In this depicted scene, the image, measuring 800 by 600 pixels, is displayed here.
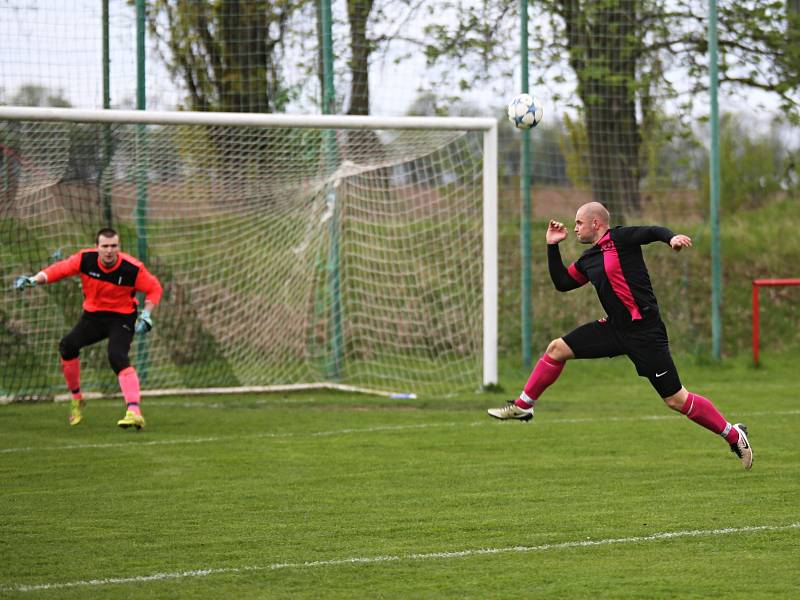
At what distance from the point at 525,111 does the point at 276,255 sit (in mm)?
5038

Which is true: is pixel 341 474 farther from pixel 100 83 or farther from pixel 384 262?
pixel 100 83

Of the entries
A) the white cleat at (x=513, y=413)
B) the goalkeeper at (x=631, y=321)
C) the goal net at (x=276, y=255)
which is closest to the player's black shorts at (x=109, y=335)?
the goal net at (x=276, y=255)

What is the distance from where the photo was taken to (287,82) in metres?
15.4

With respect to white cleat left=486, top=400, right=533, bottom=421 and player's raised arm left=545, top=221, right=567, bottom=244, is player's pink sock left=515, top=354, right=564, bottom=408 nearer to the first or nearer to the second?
white cleat left=486, top=400, right=533, bottom=421

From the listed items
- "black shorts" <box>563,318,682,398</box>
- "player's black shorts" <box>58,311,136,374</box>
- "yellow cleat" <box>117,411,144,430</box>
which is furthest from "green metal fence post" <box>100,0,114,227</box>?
"black shorts" <box>563,318,682,398</box>

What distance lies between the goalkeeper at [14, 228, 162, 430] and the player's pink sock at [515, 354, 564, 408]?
4.13 m

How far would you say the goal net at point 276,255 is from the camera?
45.7 ft

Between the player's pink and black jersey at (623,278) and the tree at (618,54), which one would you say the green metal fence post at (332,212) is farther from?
the player's pink and black jersey at (623,278)

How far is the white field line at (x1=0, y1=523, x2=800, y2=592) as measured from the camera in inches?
221

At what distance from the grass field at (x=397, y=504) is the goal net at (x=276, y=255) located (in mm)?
1916

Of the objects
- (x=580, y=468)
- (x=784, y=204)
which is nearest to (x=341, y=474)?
(x=580, y=468)

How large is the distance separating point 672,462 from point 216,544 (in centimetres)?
411

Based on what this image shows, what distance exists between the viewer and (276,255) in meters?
14.8

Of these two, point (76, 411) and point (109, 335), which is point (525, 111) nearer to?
point (109, 335)
